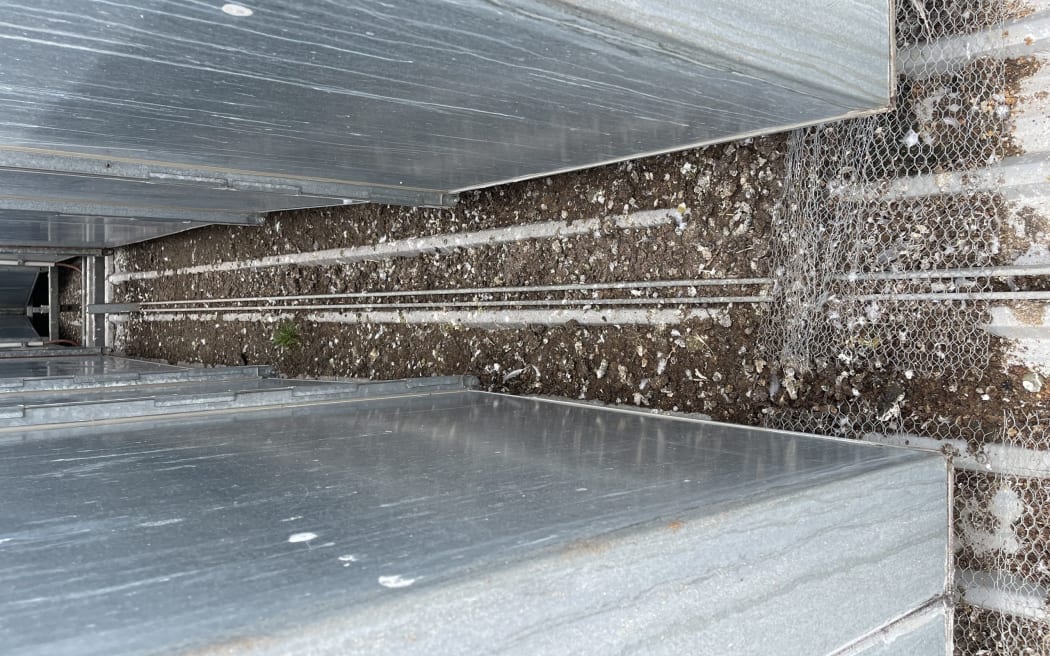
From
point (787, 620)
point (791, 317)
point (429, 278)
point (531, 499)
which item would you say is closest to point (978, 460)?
point (791, 317)

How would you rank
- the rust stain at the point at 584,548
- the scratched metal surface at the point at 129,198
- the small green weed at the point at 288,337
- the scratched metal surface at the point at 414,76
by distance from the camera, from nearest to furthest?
1. the rust stain at the point at 584,548
2. the scratched metal surface at the point at 414,76
3. the scratched metal surface at the point at 129,198
4. the small green weed at the point at 288,337

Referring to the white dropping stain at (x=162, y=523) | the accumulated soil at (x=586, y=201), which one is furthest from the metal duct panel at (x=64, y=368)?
the white dropping stain at (x=162, y=523)

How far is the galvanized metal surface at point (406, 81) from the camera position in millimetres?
1282

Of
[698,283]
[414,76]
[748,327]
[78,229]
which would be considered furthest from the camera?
[78,229]

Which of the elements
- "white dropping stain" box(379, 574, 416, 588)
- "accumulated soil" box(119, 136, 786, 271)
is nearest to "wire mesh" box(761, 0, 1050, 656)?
"accumulated soil" box(119, 136, 786, 271)

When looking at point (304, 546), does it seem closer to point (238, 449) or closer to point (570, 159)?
point (238, 449)

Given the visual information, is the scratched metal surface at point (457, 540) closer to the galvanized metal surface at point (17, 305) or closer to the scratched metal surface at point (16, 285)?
the scratched metal surface at point (16, 285)

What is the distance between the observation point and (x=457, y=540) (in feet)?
3.60

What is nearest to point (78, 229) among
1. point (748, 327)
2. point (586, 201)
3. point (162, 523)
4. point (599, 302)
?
point (586, 201)

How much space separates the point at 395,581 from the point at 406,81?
1.11m

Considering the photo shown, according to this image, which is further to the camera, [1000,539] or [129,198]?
[129,198]

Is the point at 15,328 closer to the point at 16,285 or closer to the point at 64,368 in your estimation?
the point at 16,285

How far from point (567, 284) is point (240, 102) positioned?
5.02 ft

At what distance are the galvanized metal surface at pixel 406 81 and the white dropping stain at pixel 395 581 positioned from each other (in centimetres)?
85
